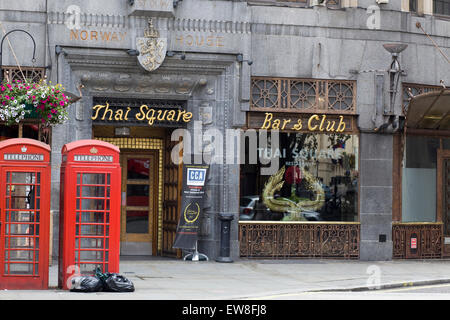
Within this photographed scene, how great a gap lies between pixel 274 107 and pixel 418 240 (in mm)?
5064

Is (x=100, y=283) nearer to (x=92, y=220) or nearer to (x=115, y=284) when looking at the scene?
(x=115, y=284)

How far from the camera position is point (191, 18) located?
60.4 feet

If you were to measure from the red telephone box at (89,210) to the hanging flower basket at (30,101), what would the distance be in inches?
81.9

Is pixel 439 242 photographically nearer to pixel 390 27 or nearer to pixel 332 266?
pixel 332 266

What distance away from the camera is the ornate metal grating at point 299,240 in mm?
18797

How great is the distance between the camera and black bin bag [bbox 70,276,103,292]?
1218cm

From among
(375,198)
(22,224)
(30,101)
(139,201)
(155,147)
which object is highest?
(30,101)

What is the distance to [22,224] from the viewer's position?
12.4 metres

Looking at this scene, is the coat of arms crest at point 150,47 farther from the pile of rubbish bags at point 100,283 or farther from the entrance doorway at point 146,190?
the pile of rubbish bags at point 100,283

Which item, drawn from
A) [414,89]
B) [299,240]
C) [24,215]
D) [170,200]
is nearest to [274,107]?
[299,240]

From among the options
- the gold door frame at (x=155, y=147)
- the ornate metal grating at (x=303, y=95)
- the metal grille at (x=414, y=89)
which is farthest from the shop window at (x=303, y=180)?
the gold door frame at (x=155, y=147)

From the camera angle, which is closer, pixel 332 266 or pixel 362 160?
pixel 332 266
